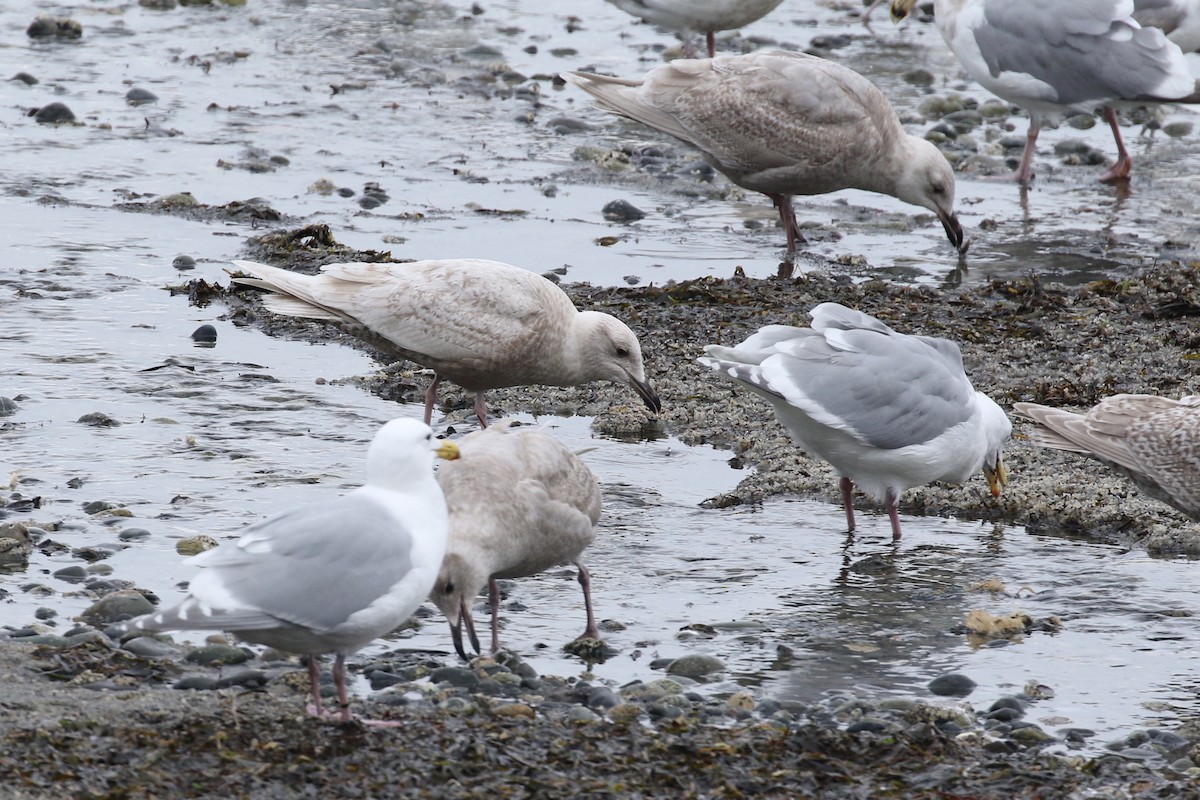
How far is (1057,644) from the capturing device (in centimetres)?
590

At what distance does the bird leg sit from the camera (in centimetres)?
1093

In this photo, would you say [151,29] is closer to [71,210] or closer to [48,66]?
[48,66]

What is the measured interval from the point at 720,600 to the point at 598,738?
149 centimetres

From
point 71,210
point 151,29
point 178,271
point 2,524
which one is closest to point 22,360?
point 178,271

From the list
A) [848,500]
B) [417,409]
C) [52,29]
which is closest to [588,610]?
[848,500]

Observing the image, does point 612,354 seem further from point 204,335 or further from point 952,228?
point 952,228

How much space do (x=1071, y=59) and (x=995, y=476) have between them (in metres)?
6.35

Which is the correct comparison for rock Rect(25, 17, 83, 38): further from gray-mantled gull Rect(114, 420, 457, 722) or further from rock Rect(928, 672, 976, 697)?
Answer: rock Rect(928, 672, 976, 697)

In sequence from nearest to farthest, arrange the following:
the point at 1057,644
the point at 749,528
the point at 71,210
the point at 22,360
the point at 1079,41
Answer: the point at 1057,644 < the point at 749,528 < the point at 22,360 < the point at 71,210 < the point at 1079,41

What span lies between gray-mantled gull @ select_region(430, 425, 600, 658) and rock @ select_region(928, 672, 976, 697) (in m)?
1.16

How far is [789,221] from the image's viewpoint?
10961 millimetres

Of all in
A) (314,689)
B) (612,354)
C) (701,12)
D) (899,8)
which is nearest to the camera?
(314,689)

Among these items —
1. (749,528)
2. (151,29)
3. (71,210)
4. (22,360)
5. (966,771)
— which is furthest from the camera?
(151,29)

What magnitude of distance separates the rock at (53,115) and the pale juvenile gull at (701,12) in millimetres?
4822
